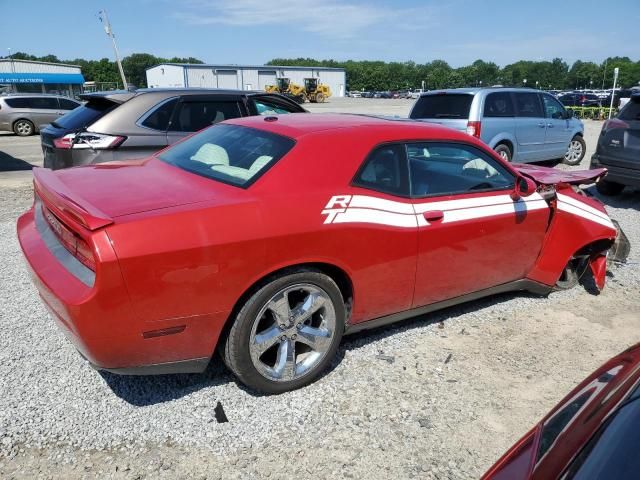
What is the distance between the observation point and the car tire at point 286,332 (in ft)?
9.08

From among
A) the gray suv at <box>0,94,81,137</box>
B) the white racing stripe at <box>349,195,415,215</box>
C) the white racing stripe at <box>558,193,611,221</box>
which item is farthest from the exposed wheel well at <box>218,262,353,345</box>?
the gray suv at <box>0,94,81,137</box>

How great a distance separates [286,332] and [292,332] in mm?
42

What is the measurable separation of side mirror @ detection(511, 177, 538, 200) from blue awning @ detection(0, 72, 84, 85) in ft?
184

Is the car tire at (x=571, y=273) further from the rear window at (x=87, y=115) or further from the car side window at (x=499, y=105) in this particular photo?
the rear window at (x=87, y=115)

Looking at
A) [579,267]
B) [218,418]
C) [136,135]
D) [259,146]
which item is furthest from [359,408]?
[136,135]

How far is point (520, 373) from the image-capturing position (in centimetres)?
336

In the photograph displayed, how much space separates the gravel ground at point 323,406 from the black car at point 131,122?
7.82 feet

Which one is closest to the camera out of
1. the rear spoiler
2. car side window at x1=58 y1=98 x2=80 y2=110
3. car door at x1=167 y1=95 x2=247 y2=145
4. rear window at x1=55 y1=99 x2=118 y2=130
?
the rear spoiler

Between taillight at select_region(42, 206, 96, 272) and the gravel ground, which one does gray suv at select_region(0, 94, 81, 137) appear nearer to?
the gravel ground

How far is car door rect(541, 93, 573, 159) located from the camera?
405 inches

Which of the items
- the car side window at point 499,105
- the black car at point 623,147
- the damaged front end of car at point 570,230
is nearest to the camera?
the damaged front end of car at point 570,230

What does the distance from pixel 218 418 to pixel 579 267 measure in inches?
140

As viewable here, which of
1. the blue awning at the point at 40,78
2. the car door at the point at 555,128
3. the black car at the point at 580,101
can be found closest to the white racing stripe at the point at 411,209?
the car door at the point at 555,128

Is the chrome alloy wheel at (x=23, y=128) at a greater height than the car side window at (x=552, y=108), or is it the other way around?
the car side window at (x=552, y=108)
